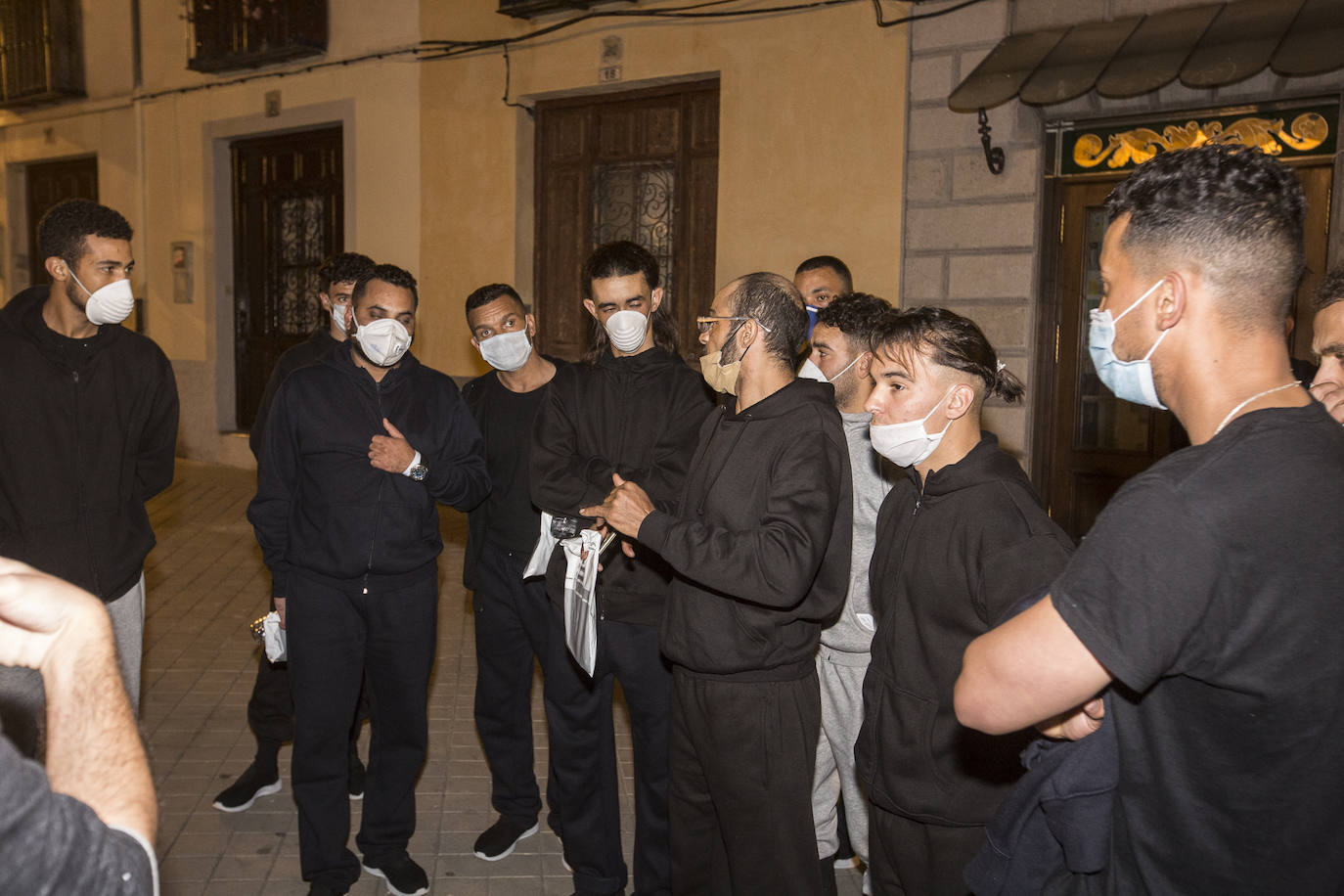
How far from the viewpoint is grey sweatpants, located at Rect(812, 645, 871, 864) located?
12.0ft

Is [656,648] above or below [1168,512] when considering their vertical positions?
below

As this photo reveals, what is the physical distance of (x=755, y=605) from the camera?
300cm

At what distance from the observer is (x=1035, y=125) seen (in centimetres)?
718

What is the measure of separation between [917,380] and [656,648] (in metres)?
1.43

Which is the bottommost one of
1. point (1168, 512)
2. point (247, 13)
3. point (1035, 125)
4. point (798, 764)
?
point (798, 764)

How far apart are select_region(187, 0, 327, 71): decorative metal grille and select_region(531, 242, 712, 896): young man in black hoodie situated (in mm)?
9731

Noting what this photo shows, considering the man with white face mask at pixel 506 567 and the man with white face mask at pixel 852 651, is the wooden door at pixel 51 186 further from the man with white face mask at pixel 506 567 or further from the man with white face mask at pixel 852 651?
the man with white face mask at pixel 852 651

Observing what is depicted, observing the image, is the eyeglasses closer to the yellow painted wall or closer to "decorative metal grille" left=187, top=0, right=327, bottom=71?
the yellow painted wall

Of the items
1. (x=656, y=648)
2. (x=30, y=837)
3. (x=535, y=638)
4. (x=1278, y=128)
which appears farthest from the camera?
(x=1278, y=128)

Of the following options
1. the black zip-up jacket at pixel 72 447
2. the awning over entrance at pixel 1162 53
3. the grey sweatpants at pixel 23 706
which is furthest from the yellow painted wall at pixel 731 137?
the grey sweatpants at pixel 23 706

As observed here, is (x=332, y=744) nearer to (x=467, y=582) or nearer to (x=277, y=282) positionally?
(x=467, y=582)

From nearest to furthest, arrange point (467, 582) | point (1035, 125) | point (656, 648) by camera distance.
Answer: point (656, 648) → point (467, 582) → point (1035, 125)

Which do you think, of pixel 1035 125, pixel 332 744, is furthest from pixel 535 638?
pixel 1035 125

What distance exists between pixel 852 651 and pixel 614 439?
116 cm
